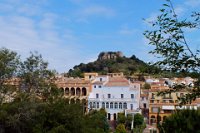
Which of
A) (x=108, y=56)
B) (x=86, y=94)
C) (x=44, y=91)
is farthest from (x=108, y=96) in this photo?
(x=108, y=56)

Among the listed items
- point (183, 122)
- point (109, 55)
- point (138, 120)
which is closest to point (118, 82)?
point (138, 120)

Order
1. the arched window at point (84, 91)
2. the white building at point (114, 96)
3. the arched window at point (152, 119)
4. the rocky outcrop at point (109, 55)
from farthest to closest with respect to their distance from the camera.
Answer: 1. the rocky outcrop at point (109, 55)
2. the arched window at point (84, 91)
3. the white building at point (114, 96)
4. the arched window at point (152, 119)

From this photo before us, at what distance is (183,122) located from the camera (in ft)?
44.9

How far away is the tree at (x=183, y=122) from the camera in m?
13.3

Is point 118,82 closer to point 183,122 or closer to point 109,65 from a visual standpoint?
point 183,122

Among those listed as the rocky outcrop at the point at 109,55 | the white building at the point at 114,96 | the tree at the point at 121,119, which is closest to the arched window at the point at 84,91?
the white building at the point at 114,96

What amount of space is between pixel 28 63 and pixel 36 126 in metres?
4.17

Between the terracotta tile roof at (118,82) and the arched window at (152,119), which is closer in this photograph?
the arched window at (152,119)

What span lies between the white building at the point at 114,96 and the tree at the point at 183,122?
31.6 m

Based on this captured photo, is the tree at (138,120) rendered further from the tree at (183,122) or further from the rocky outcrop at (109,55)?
the rocky outcrop at (109,55)

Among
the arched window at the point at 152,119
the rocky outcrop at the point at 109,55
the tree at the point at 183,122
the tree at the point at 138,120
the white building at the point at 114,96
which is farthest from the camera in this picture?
the rocky outcrop at the point at 109,55

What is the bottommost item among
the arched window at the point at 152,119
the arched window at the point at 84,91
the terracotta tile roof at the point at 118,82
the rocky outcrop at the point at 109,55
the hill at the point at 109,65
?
the arched window at the point at 152,119

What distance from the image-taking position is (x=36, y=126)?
2011 centimetres

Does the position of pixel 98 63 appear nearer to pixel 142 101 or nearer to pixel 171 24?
pixel 142 101
